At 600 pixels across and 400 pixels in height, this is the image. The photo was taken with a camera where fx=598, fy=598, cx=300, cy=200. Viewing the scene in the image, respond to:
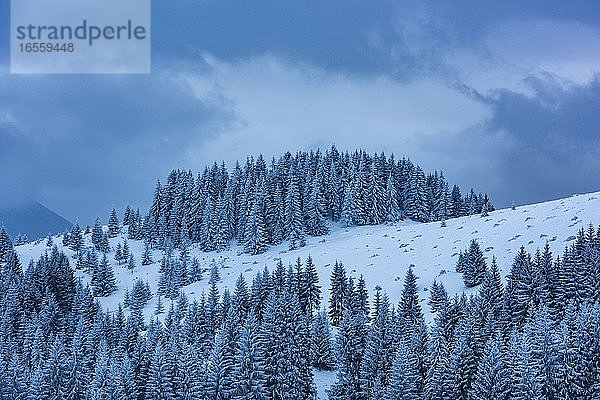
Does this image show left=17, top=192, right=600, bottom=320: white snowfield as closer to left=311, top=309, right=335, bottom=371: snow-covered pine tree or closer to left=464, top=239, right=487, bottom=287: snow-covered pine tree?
left=464, top=239, right=487, bottom=287: snow-covered pine tree

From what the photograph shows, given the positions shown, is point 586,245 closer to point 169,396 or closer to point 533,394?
point 533,394

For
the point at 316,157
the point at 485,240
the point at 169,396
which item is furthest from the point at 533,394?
the point at 316,157

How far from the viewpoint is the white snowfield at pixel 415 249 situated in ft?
256

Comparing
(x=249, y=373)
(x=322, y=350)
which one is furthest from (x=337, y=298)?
(x=249, y=373)

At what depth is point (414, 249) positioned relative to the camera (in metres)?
94.9

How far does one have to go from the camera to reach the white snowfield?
78.1 m

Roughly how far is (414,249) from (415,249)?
0.74 feet

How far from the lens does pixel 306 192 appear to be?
140 m

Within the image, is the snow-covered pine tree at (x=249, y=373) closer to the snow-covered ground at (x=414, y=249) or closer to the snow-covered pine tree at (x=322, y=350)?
the snow-covered ground at (x=414, y=249)

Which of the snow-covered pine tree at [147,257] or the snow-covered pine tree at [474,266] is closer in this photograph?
the snow-covered pine tree at [474,266]

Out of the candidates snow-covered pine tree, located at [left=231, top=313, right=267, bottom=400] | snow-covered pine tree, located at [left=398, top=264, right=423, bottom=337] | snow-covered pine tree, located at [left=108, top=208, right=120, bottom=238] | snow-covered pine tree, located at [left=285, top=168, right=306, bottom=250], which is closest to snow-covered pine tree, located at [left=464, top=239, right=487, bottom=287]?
snow-covered pine tree, located at [left=398, top=264, right=423, bottom=337]

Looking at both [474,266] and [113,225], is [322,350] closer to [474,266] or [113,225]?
[474,266]

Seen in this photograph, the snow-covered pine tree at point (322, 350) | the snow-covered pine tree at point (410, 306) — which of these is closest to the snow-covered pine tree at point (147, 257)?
the snow-covered pine tree at point (322, 350)

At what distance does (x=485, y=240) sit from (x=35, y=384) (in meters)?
60.3
